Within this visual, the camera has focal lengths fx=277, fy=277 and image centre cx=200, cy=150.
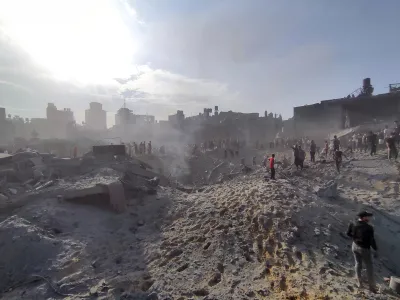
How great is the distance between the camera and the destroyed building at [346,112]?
78.4 feet

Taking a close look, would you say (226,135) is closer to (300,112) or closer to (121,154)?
(300,112)

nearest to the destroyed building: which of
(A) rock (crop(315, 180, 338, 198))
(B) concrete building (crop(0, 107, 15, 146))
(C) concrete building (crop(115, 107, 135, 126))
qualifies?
(A) rock (crop(315, 180, 338, 198))

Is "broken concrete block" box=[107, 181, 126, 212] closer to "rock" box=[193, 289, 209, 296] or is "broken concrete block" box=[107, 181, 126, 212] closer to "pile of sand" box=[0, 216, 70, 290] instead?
"pile of sand" box=[0, 216, 70, 290]

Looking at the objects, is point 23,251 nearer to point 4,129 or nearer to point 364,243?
point 364,243

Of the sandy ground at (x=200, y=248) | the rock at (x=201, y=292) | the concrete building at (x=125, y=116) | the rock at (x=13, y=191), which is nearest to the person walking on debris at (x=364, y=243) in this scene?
the sandy ground at (x=200, y=248)

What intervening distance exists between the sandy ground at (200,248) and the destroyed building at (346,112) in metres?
17.7

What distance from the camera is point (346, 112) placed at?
25.8 metres

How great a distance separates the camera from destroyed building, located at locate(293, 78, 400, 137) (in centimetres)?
2389

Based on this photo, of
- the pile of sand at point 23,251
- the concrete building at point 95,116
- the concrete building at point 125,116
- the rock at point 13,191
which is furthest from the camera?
the concrete building at point 95,116

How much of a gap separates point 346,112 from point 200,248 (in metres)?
24.4

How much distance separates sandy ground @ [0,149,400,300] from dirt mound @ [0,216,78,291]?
21 mm

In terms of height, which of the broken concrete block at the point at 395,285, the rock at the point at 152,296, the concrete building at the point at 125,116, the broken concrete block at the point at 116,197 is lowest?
the rock at the point at 152,296

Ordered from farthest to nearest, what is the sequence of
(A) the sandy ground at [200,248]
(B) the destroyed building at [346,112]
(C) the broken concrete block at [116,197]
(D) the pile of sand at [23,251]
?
(B) the destroyed building at [346,112], (C) the broken concrete block at [116,197], (D) the pile of sand at [23,251], (A) the sandy ground at [200,248]

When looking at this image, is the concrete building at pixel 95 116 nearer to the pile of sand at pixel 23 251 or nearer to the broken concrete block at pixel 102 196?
the broken concrete block at pixel 102 196
